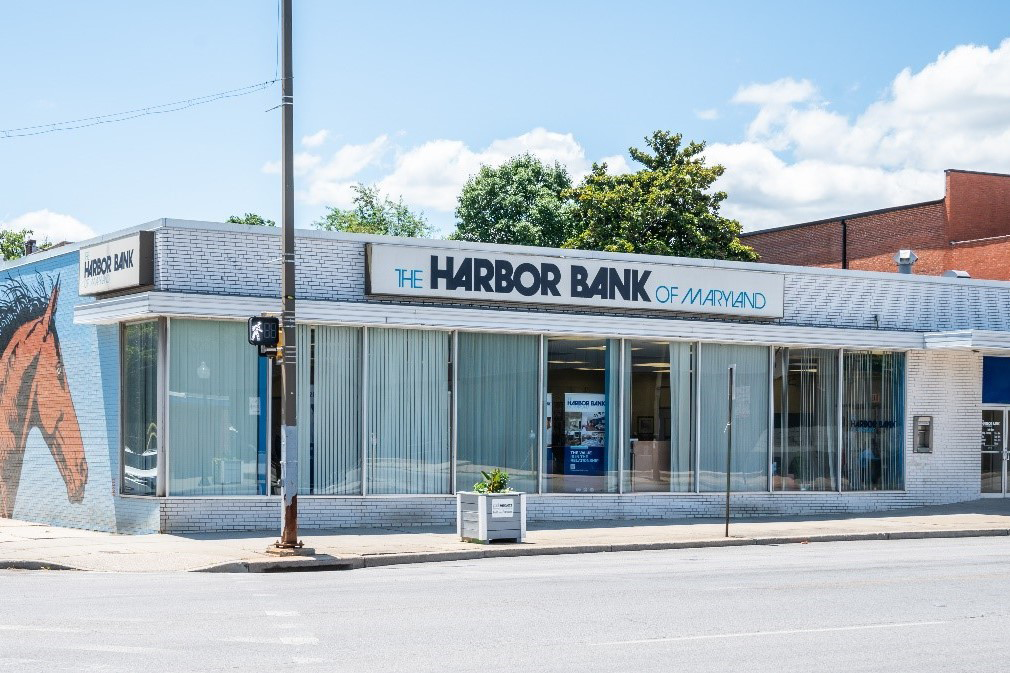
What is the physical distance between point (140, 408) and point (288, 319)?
16.4 feet

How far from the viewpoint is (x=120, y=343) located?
21391 millimetres

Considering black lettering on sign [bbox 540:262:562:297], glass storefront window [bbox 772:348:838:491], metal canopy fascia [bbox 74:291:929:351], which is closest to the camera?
metal canopy fascia [bbox 74:291:929:351]

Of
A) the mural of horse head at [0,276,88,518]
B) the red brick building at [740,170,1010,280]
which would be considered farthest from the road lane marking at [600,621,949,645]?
the red brick building at [740,170,1010,280]

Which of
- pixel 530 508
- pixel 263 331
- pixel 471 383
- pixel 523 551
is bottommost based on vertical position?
pixel 523 551

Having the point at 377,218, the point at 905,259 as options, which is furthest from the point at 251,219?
the point at 905,259

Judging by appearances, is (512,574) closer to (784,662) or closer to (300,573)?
(300,573)

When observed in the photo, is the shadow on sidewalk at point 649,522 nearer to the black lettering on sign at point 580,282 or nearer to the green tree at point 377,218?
the black lettering on sign at point 580,282

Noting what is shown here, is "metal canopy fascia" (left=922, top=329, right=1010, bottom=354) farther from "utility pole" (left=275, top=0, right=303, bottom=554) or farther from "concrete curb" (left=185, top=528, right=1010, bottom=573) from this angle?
"utility pole" (left=275, top=0, right=303, bottom=554)

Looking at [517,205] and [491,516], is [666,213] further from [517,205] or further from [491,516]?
[491,516]

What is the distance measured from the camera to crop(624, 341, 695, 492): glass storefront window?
2436 cm

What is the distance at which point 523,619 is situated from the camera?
11.4 m

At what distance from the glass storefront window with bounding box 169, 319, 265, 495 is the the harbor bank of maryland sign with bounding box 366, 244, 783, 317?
8.56 feet

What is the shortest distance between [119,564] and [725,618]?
868 centimetres

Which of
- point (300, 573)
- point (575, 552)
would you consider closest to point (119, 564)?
point (300, 573)
